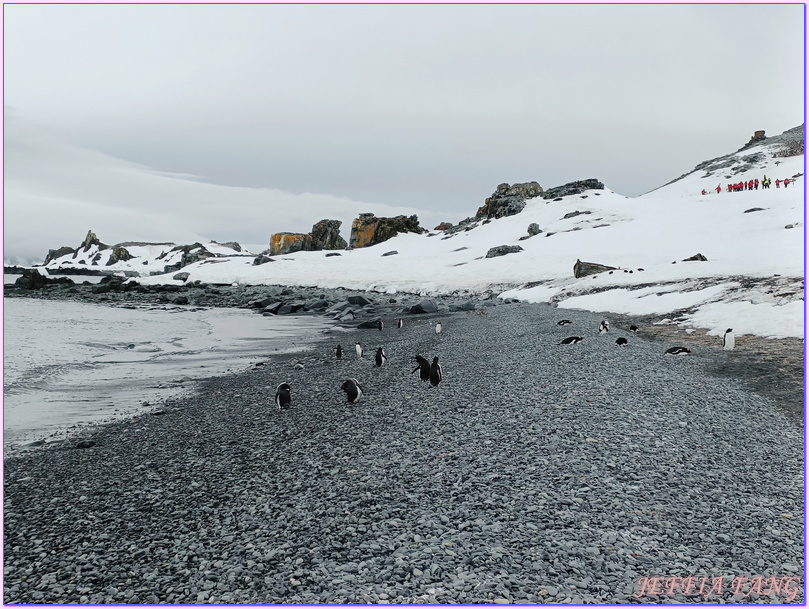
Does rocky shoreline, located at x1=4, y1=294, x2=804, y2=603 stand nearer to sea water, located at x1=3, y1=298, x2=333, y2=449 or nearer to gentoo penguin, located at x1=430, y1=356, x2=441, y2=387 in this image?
gentoo penguin, located at x1=430, y1=356, x2=441, y2=387

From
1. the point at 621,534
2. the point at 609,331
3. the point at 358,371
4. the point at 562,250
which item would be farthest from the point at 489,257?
the point at 621,534

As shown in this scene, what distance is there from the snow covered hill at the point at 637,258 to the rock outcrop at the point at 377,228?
6.00m

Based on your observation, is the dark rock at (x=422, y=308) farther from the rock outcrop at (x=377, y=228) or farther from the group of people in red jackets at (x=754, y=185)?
the rock outcrop at (x=377, y=228)

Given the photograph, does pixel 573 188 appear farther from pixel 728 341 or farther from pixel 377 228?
pixel 728 341

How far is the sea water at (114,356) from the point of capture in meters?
12.7

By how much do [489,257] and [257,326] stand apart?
37.1 m

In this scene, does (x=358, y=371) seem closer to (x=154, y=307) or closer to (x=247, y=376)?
(x=247, y=376)

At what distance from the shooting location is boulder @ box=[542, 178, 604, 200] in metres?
95.5

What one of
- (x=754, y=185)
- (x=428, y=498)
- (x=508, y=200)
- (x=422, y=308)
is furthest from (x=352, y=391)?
(x=508, y=200)

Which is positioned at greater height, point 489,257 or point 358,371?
point 489,257

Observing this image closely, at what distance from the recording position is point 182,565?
566 centimetres

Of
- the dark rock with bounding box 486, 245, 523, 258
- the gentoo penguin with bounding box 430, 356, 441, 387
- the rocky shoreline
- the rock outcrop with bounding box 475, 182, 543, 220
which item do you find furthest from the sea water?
the rock outcrop with bounding box 475, 182, 543, 220

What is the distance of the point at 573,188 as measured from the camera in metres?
96.8

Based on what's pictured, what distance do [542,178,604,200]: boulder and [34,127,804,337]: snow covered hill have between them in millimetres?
3388
